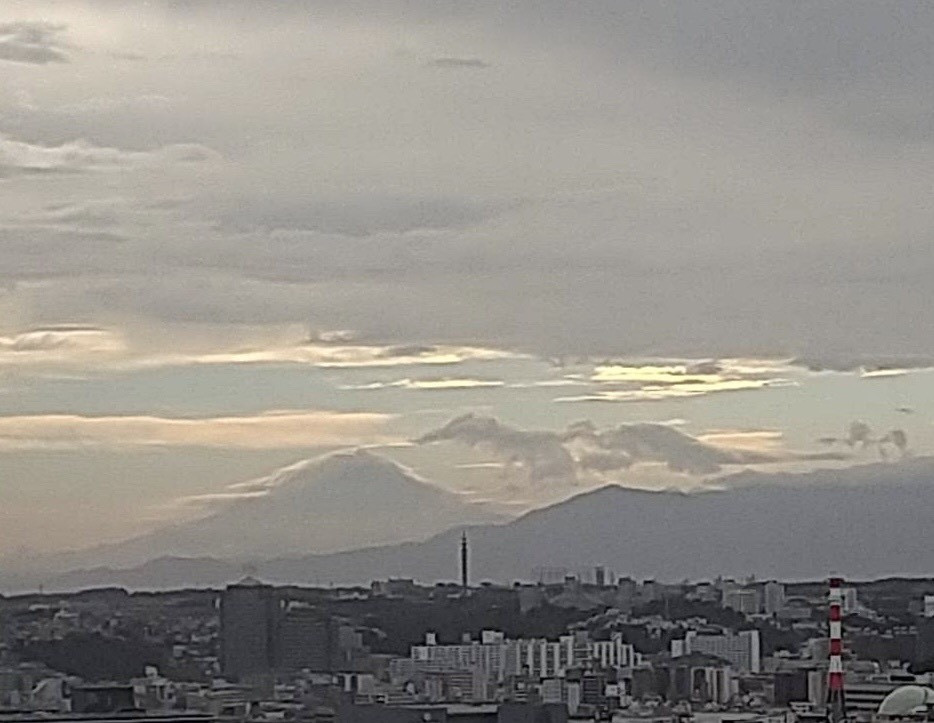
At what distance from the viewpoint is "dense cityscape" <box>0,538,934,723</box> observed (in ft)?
189

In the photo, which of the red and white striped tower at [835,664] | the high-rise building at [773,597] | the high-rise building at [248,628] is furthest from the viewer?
the high-rise building at [773,597]

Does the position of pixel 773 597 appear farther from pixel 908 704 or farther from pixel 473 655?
pixel 908 704

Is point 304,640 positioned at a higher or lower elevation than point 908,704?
higher

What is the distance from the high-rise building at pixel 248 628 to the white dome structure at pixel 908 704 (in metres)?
28.7

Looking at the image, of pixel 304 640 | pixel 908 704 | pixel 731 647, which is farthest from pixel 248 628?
pixel 908 704

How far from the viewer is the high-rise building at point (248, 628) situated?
250 ft

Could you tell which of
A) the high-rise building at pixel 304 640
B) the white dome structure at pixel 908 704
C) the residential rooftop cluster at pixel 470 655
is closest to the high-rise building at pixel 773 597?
the residential rooftop cluster at pixel 470 655

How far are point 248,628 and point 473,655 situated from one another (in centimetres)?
724

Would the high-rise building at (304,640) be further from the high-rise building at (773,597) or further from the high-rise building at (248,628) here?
the high-rise building at (773,597)

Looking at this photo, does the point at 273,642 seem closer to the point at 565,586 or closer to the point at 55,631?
the point at 55,631

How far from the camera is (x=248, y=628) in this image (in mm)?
78750

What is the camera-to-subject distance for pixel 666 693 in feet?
234

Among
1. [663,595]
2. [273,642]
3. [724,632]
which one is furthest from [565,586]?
[273,642]

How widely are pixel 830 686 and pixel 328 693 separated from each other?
724 inches
